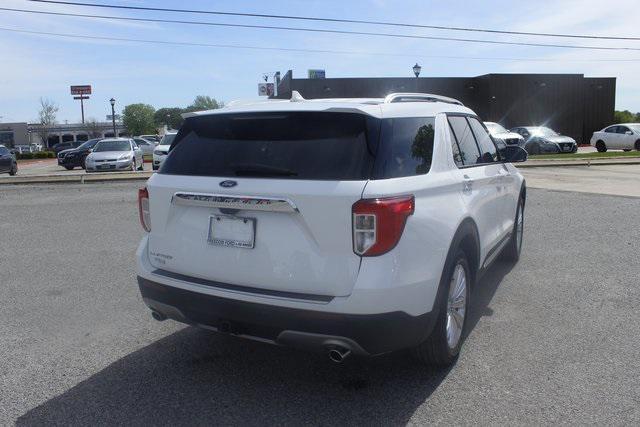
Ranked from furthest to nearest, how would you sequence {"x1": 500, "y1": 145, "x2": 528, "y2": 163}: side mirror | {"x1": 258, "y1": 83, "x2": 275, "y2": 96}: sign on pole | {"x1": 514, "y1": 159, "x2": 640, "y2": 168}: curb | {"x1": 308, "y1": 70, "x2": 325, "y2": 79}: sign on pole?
1. {"x1": 308, "y1": 70, "x2": 325, "y2": 79}: sign on pole
2. {"x1": 258, "y1": 83, "x2": 275, "y2": 96}: sign on pole
3. {"x1": 514, "y1": 159, "x2": 640, "y2": 168}: curb
4. {"x1": 500, "y1": 145, "x2": 528, "y2": 163}: side mirror

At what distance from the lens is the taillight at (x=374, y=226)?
115 inches

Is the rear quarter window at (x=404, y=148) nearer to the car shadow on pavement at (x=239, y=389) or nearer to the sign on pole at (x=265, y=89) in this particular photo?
the car shadow on pavement at (x=239, y=389)

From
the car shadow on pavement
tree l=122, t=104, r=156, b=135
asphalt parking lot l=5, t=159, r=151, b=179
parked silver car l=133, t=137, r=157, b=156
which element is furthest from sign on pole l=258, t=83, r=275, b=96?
tree l=122, t=104, r=156, b=135

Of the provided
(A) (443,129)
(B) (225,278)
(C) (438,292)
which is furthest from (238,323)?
(A) (443,129)

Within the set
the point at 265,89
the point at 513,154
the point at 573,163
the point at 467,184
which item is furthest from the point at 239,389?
the point at 265,89

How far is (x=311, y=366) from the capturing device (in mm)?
3871

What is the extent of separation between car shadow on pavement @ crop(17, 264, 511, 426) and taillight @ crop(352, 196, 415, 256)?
994mm

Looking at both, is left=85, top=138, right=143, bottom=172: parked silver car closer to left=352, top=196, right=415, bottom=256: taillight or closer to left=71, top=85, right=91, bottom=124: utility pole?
left=352, top=196, right=415, bottom=256: taillight

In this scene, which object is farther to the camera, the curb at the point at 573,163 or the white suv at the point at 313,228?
the curb at the point at 573,163

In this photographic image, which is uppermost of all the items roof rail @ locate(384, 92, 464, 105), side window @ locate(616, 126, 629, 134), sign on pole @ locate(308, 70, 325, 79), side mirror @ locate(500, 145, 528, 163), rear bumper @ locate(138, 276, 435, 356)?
sign on pole @ locate(308, 70, 325, 79)

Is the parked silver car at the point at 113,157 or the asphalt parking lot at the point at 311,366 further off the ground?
the parked silver car at the point at 113,157

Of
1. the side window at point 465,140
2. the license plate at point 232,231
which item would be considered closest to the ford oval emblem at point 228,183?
the license plate at point 232,231

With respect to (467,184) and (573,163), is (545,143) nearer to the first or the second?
(573,163)

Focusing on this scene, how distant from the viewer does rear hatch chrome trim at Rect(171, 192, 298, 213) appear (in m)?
3.05
